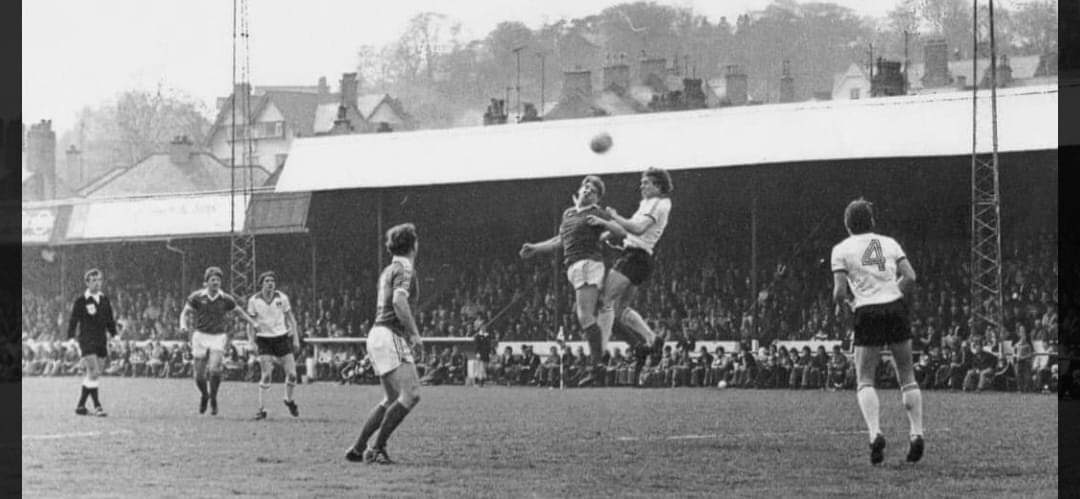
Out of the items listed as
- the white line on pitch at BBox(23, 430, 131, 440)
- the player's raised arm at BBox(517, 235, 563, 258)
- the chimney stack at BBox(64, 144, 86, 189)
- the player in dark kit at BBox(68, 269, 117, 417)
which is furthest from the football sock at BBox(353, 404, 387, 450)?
the chimney stack at BBox(64, 144, 86, 189)

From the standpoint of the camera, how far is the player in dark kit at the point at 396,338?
39.4 ft

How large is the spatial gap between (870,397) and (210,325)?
1041cm

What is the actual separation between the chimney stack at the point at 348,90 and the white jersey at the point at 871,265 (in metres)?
18.1

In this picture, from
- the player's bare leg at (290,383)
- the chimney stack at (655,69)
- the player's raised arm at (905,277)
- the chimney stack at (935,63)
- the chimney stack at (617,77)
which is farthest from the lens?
the chimney stack at (655,69)

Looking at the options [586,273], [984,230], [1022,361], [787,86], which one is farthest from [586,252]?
[787,86]

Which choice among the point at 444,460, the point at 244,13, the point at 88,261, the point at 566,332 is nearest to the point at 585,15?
the point at 566,332

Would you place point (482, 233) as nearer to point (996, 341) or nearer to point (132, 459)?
point (996, 341)

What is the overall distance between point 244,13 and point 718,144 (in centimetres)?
865

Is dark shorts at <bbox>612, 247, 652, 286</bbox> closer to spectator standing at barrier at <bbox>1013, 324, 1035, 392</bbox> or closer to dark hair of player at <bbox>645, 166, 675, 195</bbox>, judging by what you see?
dark hair of player at <bbox>645, 166, 675, 195</bbox>

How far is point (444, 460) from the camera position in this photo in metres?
13.5

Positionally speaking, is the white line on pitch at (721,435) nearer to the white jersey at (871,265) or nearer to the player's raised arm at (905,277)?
the white jersey at (871,265)

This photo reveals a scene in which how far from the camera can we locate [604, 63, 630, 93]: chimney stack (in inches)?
1119

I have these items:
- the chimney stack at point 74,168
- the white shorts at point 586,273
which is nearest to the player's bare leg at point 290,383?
the white shorts at point 586,273

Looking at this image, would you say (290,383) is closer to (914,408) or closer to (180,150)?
(914,408)
